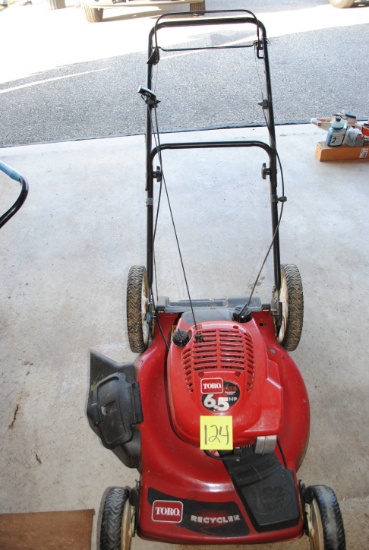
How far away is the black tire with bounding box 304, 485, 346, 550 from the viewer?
112 centimetres

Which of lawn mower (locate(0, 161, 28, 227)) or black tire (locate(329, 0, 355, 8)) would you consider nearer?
lawn mower (locate(0, 161, 28, 227))

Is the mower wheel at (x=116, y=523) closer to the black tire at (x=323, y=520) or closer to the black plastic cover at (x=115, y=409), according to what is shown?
the black plastic cover at (x=115, y=409)

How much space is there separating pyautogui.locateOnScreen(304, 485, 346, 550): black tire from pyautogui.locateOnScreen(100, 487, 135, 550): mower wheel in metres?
0.46

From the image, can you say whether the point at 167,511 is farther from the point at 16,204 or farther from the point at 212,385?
the point at 16,204

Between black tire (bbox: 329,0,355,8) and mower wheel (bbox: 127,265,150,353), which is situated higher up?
black tire (bbox: 329,0,355,8)

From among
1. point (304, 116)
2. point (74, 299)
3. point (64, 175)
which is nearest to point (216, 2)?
point (304, 116)

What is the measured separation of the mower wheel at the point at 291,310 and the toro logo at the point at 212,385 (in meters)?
0.50

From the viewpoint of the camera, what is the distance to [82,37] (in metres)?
5.50

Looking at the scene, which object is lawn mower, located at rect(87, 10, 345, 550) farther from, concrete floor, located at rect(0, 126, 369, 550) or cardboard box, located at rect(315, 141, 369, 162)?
cardboard box, located at rect(315, 141, 369, 162)

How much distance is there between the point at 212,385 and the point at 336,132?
2.28 meters

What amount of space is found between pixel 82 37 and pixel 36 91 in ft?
5.60

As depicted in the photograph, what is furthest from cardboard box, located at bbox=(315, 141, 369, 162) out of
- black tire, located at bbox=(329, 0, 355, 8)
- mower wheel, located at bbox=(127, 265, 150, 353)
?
black tire, located at bbox=(329, 0, 355, 8)

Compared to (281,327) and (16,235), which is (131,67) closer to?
(16,235)

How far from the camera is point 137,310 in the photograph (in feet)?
5.24
